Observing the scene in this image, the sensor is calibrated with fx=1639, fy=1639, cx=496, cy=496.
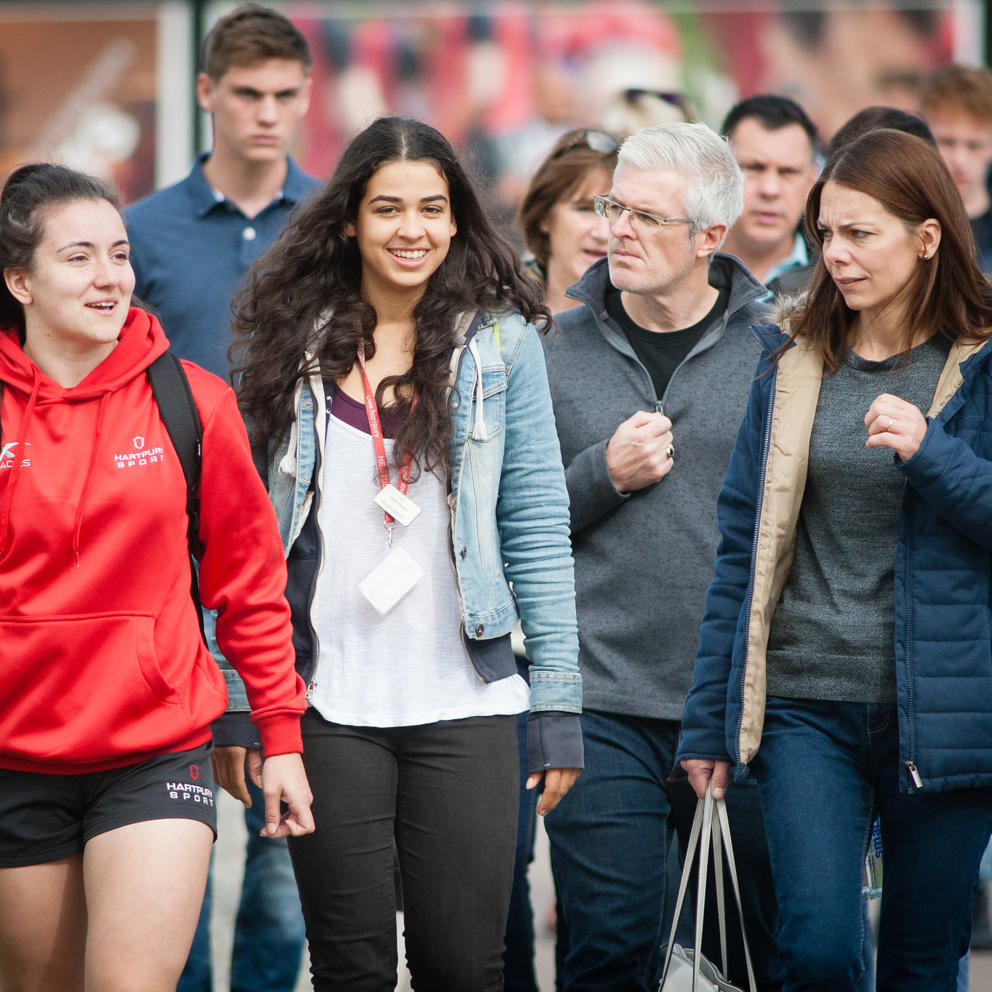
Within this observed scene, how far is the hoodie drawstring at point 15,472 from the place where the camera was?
3.28 m

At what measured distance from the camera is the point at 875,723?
11.9 feet

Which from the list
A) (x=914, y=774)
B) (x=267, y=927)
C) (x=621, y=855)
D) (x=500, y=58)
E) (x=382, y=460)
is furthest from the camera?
(x=500, y=58)

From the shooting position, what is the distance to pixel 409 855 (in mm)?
3600

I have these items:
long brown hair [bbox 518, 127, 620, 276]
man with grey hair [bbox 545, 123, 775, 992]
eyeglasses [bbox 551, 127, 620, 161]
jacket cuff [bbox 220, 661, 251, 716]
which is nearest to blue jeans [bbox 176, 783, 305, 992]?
man with grey hair [bbox 545, 123, 775, 992]

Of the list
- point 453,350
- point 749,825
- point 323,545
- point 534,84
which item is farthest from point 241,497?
point 534,84

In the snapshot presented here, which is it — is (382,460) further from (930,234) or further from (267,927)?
(267,927)

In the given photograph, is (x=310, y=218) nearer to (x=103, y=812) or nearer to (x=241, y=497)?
(x=241, y=497)

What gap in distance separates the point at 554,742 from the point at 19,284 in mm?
1527

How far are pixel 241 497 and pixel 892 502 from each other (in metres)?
1.43

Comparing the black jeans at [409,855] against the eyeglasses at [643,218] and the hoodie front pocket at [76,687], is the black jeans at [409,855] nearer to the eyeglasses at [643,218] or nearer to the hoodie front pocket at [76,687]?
the hoodie front pocket at [76,687]

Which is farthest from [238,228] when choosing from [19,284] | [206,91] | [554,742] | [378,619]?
[554,742]

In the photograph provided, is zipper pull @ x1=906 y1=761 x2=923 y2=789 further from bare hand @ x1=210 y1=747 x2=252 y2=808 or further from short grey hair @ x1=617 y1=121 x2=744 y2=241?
short grey hair @ x1=617 y1=121 x2=744 y2=241

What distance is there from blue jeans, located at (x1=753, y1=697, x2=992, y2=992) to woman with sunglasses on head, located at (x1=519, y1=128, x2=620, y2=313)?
6.58 ft

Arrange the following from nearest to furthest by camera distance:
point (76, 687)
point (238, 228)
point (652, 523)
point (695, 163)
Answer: point (76, 687) → point (652, 523) → point (695, 163) → point (238, 228)
